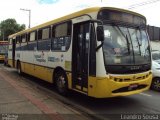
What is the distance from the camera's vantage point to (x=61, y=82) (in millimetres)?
10070

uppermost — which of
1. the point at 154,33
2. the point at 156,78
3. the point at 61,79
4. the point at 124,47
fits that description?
the point at 154,33

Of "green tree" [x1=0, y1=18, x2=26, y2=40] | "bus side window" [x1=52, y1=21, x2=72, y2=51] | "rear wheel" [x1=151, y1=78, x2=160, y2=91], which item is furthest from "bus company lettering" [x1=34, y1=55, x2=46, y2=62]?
"green tree" [x1=0, y1=18, x2=26, y2=40]

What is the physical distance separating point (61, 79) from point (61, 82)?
117 mm

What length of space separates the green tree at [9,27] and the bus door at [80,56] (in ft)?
257

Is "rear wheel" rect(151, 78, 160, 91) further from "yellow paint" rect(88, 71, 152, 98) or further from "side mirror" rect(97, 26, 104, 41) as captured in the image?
"side mirror" rect(97, 26, 104, 41)

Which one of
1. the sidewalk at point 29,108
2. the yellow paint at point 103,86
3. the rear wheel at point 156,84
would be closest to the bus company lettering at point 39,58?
the sidewalk at point 29,108

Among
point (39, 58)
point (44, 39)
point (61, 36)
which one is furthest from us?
point (39, 58)

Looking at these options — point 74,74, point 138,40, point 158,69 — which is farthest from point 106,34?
point 158,69

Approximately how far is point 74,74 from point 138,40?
2373mm

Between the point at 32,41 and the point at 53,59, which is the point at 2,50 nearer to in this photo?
the point at 32,41

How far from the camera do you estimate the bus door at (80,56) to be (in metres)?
8.30

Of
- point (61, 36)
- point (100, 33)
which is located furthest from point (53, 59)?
point (100, 33)

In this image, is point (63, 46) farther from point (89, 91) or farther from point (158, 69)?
point (158, 69)

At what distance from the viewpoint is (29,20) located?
4022 cm
